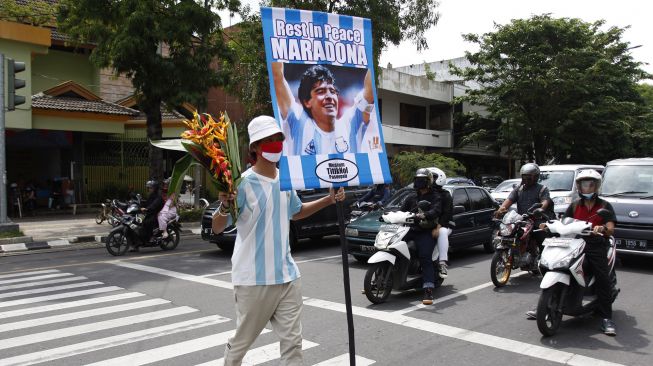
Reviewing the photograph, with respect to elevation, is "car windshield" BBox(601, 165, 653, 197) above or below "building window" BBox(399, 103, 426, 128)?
below

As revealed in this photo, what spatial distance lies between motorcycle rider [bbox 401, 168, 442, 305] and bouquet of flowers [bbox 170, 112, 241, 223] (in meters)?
4.24

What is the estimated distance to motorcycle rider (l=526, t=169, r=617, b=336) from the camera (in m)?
5.46

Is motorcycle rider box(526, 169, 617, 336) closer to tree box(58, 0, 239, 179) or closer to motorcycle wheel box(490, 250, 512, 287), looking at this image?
motorcycle wheel box(490, 250, 512, 287)

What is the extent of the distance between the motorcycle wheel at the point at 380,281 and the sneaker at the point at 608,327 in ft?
8.03

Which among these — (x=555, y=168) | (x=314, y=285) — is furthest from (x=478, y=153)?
(x=314, y=285)

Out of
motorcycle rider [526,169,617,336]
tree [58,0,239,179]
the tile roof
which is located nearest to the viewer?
motorcycle rider [526,169,617,336]

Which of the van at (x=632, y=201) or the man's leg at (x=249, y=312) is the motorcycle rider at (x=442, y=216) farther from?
the man's leg at (x=249, y=312)

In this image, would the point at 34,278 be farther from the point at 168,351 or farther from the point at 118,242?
the point at 168,351

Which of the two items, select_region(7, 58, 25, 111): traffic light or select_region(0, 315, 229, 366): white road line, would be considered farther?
select_region(7, 58, 25, 111): traffic light

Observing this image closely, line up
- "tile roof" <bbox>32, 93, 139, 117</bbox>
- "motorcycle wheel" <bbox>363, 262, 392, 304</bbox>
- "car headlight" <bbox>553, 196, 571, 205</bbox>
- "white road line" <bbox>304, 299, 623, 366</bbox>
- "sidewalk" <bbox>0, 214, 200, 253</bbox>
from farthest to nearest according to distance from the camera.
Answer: "tile roof" <bbox>32, 93, 139, 117</bbox>
"sidewalk" <bbox>0, 214, 200, 253</bbox>
"car headlight" <bbox>553, 196, 571, 205</bbox>
"motorcycle wheel" <bbox>363, 262, 392, 304</bbox>
"white road line" <bbox>304, 299, 623, 366</bbox>

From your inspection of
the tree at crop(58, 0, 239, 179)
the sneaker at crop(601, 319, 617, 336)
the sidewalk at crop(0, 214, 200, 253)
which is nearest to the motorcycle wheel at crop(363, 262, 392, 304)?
the sneaker at crop(601, 319, 617, 336)

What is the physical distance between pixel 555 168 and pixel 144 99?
37.9ft

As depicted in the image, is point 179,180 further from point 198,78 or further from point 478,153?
point 478,153

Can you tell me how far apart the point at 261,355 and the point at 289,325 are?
176 cm
